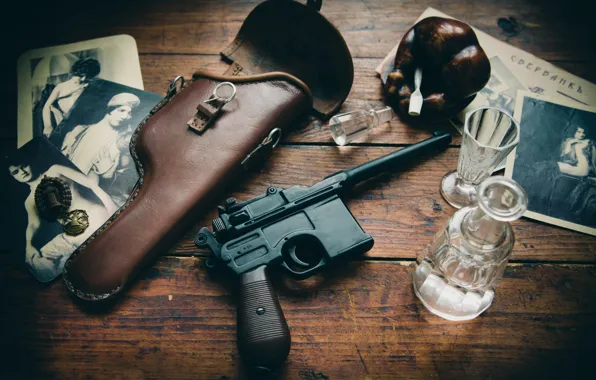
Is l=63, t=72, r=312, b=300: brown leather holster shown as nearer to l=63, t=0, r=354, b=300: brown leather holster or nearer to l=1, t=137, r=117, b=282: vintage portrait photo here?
l=63, t=0, r=354, b=300: brown leather holster

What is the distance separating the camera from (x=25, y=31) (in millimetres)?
1542

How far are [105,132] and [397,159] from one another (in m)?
0.92

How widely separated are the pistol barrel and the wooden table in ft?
0.16

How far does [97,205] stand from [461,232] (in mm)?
1008

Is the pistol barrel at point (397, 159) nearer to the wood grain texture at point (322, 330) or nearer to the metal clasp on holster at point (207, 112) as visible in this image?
the wood grain texture at point (322, 330)

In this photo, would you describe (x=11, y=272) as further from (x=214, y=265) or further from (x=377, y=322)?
(x=377, y=322)

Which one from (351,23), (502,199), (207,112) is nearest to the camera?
(502,199)

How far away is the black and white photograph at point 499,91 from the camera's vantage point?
1.44 meters

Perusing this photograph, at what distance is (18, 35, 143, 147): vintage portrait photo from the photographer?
4.63 feet

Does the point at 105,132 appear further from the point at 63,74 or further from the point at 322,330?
the point at 322,330

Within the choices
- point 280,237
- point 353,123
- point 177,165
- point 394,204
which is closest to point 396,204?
point 394,204

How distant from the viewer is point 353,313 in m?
1.17

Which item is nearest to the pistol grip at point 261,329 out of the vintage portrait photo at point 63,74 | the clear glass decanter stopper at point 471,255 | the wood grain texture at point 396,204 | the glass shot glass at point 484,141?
the wood grain texture at point 396,204

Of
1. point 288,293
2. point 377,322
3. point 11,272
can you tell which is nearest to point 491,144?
point 377,322
